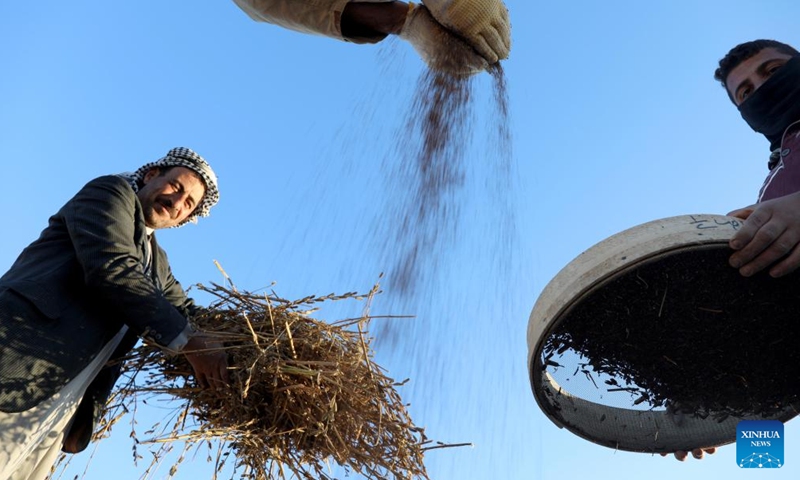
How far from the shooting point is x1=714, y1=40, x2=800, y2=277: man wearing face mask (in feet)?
7.29

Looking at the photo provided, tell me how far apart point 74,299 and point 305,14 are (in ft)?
7.20

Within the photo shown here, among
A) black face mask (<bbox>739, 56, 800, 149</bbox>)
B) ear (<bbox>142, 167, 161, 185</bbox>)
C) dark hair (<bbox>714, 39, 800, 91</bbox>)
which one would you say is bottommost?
ear (<bbox>142, 167, 161, 185</bbox>)

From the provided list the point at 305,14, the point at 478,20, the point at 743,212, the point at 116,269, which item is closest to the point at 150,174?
the point at 116,269

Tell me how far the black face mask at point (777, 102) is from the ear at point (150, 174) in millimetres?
2489

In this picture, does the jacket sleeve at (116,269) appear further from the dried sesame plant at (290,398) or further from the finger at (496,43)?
the finger at (496,43)

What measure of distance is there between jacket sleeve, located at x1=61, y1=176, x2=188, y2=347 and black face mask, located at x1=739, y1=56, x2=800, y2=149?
2.53 metres

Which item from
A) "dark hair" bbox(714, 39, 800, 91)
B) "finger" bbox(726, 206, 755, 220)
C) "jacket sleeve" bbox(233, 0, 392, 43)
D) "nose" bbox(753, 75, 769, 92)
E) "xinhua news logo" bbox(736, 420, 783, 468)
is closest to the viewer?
"finger" bbox(726, 206, 755, 220)

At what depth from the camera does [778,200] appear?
229 cm

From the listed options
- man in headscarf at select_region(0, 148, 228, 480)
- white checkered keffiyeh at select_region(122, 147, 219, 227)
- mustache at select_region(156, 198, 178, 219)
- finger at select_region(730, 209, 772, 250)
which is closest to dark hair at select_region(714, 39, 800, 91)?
finger at select_region(730, 209, 772, 250)

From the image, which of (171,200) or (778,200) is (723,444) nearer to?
(778,200)

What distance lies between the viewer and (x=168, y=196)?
113 inches

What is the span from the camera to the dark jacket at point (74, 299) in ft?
7.39

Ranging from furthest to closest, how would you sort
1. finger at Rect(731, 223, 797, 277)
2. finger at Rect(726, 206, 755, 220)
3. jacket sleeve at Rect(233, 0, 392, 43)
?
jacket sleeve at Rect(233, 0, 392, 43) → finger at Rect(726, 206, 755, 220) → finger at Rect(731, 223, 797, 277)

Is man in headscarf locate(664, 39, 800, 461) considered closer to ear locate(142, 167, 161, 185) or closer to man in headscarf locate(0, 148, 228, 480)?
man in headscarf locate(0, 148, 228, 480)
